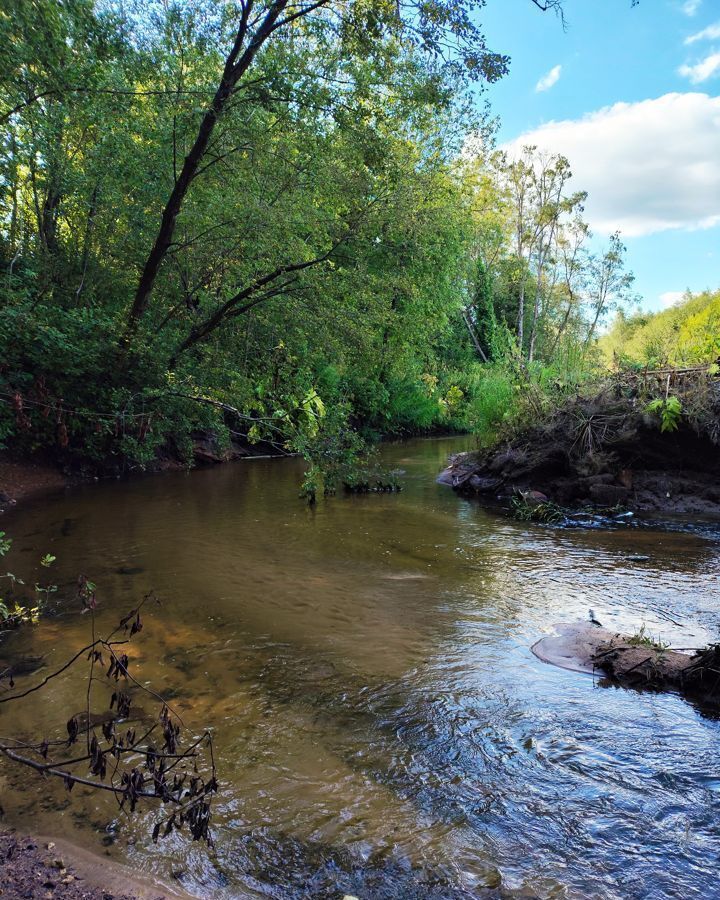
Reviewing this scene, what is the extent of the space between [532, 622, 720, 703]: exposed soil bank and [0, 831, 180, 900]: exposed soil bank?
3.69 metres

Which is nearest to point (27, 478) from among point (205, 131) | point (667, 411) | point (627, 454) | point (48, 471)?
point (48, 471)

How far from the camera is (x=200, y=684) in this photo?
478 cm

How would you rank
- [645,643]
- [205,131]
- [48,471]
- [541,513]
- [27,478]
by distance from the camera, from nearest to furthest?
[645,643], [205,131], [541,513], [27,478], [48,471]

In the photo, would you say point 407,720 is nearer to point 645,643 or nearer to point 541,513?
point 645,643

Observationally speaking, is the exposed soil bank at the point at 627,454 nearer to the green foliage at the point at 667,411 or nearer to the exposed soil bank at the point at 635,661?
the green foliage at the point at 667,411

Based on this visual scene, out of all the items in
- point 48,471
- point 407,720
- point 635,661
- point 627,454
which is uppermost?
point 627,454

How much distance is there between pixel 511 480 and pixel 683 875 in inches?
439

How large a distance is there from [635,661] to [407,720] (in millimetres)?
2065

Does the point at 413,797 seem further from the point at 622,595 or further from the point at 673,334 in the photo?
the point at 673,334

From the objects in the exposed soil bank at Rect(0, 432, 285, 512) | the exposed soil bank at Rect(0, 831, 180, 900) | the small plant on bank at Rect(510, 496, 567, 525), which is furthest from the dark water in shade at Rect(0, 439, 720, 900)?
the exposed soil bank at Rect(0, 432, 285, 512)

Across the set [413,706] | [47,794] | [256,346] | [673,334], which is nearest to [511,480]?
[673,334]

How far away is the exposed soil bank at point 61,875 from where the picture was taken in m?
2.52

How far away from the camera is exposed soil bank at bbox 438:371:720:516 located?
11.6 m

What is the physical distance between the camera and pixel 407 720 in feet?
14.1
